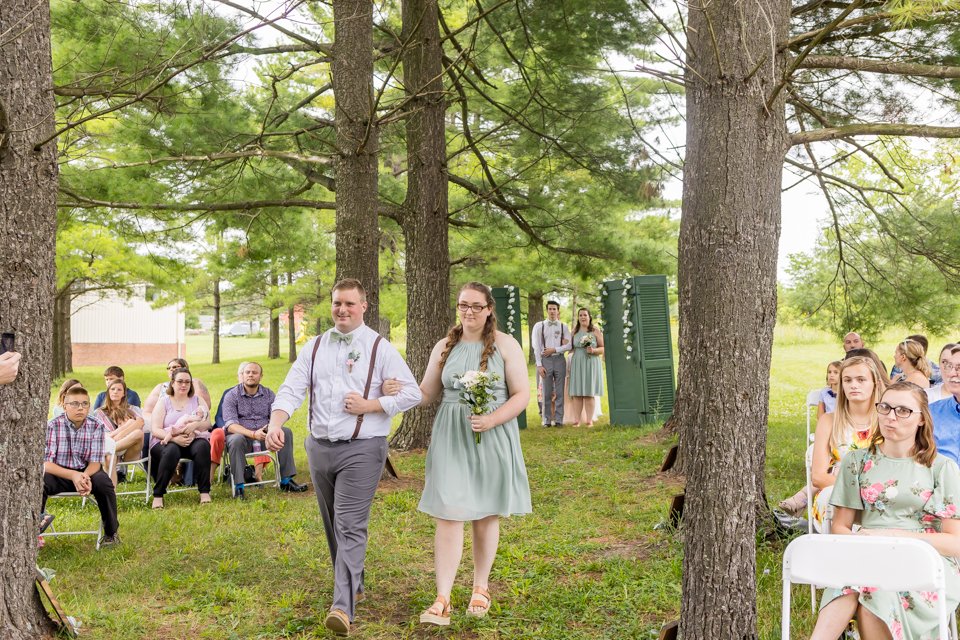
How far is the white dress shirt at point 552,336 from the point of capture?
13430mm

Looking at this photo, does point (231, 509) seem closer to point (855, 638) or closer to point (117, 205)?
point (117, 205)

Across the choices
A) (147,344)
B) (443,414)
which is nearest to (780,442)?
(443,414)

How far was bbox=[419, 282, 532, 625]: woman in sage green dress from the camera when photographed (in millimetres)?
4602

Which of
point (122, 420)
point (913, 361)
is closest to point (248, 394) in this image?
point (122, 420)

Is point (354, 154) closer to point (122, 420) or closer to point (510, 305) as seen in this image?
point (122, 420)

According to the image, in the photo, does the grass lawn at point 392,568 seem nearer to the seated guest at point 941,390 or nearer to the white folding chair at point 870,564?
the white folding chair at point 870,564

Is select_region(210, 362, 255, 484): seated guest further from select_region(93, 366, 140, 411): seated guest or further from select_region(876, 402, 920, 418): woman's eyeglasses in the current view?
select_region(876, 402, 920, 418): woman's eyeglasses

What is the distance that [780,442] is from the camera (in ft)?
36.9

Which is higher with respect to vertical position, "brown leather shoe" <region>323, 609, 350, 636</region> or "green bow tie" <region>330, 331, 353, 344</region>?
"green bow tie" <region>330, 331, 353, 344</region>

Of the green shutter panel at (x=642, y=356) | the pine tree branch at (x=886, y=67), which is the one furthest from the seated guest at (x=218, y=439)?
the green shutter panel at (x=642, y=356)

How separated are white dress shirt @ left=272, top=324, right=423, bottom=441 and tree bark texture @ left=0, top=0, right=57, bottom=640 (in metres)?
1.17

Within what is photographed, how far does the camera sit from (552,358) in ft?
44.7

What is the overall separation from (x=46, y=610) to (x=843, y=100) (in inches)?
320

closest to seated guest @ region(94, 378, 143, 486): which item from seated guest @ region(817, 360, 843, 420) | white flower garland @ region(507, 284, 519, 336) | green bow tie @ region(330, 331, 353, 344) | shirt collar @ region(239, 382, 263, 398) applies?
shirt collar @ region(239, 382, 263, 398)
